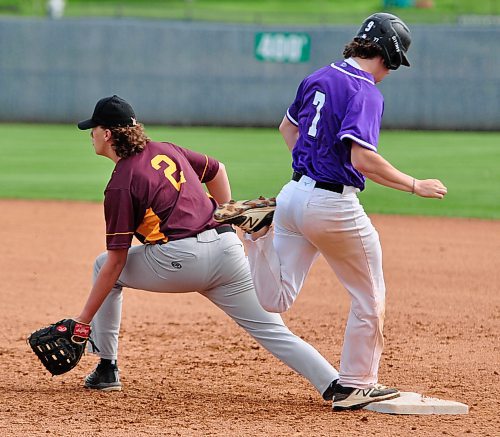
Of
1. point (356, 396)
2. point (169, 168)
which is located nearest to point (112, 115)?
point (169, 168)

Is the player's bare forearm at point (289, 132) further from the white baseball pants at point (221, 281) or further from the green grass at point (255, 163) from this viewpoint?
the green grass at point (255, 163)

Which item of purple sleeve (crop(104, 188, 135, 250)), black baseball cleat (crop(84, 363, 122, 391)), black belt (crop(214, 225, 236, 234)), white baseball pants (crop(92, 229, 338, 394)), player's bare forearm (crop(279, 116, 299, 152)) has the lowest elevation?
black baseball cleat (crop(84, 363, 122, 391))

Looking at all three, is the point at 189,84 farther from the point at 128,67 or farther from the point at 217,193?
the point at 217,193

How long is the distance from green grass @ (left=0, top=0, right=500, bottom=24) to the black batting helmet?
30.7 metres

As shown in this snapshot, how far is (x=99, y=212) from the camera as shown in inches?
502

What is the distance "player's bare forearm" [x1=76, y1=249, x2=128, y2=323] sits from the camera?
4945mm

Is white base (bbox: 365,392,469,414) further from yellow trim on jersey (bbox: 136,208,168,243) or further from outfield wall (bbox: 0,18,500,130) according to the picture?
outfield wall (bbox: 0,18,500,130)

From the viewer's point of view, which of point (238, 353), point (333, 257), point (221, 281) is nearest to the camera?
point (333, 257)

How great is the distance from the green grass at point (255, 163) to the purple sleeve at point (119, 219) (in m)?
8.20

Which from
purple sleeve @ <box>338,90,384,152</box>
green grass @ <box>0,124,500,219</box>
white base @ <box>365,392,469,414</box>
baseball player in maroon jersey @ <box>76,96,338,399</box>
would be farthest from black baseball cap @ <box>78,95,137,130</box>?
green grass @ <box>0,124,500,219</box>

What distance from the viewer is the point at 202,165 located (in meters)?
5.46

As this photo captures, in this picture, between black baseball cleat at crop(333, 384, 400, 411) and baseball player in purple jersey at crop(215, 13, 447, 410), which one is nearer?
baseball player in purple jersey at crop(215, 13, 447, 410)

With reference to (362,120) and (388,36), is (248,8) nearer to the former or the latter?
(388,36)

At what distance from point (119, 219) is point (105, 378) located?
1.05 metres
